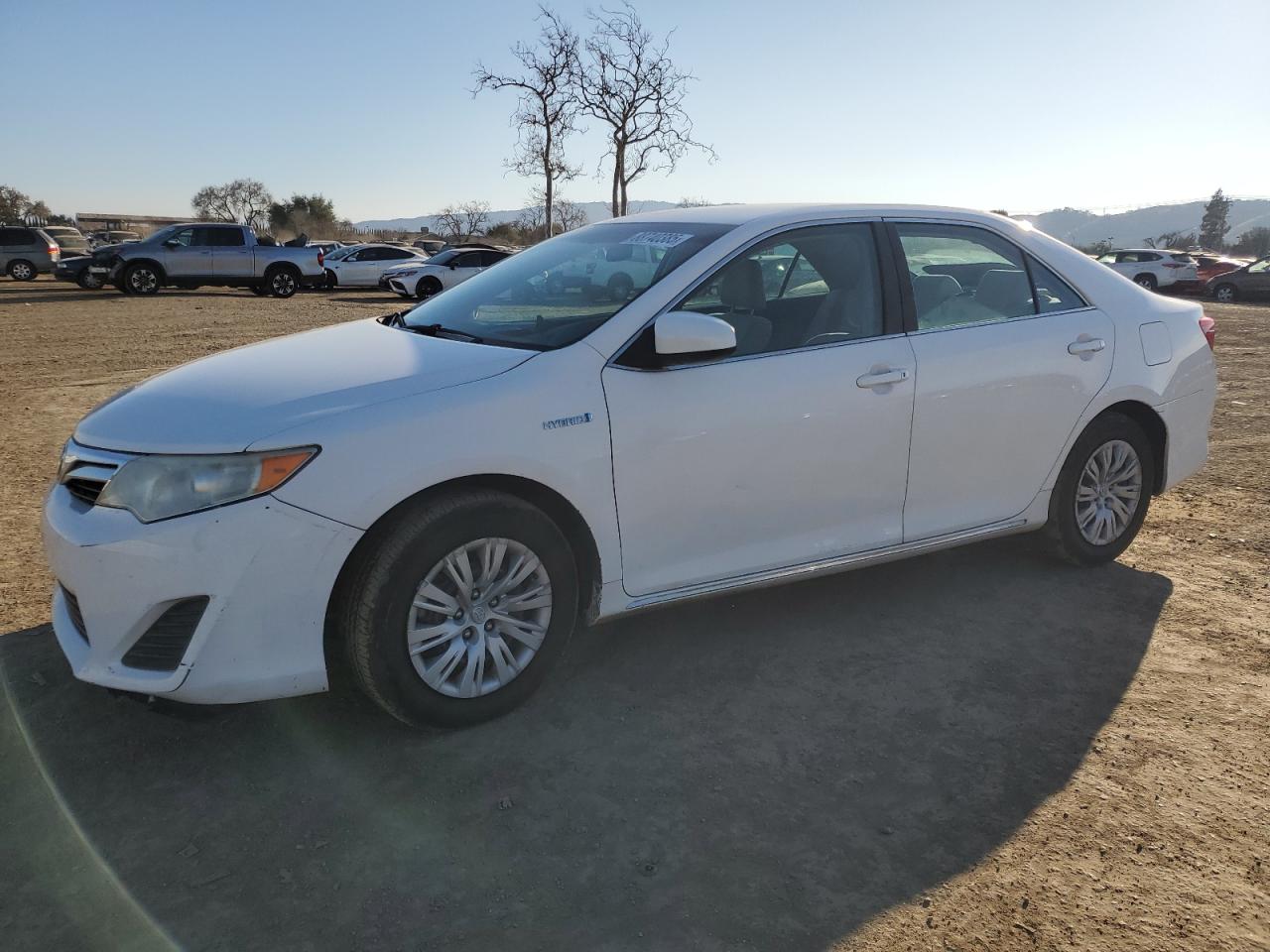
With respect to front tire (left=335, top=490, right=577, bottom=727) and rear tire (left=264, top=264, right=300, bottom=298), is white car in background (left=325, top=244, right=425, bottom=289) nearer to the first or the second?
rear tire (left=264, top=264, right=300, bottom=298)

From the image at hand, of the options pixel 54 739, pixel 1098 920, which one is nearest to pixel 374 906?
pixel 54 739

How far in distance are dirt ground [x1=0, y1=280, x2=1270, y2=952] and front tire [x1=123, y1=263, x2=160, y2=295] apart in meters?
21.0

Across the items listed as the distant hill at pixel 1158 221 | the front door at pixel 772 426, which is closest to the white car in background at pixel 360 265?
the front door at pixel 772 426

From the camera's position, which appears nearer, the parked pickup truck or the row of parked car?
the parked pickup truck

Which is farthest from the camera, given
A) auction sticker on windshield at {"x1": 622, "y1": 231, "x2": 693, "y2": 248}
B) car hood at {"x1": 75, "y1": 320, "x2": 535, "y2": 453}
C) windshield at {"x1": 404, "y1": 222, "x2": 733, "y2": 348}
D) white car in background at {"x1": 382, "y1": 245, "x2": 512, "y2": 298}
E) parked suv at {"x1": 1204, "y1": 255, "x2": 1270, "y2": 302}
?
parked suv at {"x1": 1204, "y1": 255, "x2": 1270, "y2": 302}

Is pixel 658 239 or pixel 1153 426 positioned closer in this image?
pixel 658 239

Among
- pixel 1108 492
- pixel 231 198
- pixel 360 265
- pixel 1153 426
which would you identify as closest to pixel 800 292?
pixel 1108 492

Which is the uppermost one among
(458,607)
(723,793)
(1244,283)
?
(458,607)

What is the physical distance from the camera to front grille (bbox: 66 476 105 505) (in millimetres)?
2836

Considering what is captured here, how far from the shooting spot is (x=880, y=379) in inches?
142

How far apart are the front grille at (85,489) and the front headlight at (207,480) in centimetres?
20

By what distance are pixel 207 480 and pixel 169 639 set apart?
1.53ft

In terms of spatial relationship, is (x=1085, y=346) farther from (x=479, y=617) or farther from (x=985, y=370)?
(x=479, y=617)

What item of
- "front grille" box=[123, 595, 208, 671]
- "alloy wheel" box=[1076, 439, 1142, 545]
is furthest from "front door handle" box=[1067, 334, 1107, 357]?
"front grille" box=[123, 595, 208, 671]
